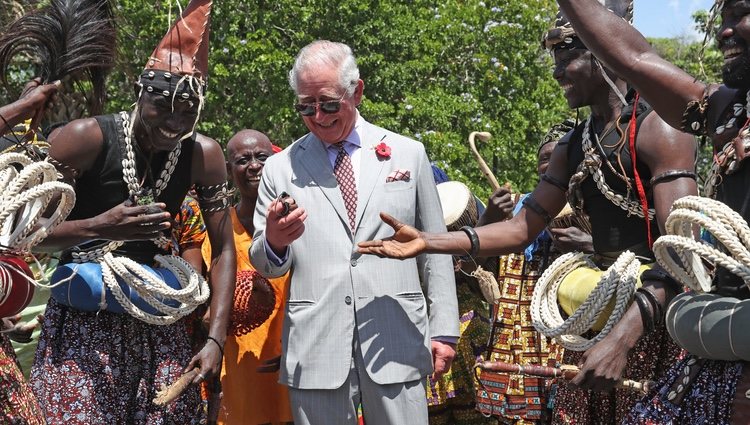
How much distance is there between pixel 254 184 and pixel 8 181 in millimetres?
2448

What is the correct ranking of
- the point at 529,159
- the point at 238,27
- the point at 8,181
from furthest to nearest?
the point at 529,159
the point at 238,27
the point at 8,181

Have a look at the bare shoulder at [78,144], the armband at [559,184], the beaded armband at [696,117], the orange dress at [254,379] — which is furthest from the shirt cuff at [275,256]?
the beaded armband at [696,117]

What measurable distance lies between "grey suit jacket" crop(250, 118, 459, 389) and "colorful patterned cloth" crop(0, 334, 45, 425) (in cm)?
110

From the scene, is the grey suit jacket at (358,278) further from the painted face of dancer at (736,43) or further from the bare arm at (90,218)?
the painted face of dancer at (736,43)

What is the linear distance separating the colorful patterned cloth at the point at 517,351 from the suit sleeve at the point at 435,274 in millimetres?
1961

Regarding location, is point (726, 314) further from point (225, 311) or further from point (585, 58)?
point (225, 311)

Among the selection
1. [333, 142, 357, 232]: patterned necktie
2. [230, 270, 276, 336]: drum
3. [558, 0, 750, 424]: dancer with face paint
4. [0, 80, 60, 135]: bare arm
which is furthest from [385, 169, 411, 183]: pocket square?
[0, 80, 60, 135]: bare arm

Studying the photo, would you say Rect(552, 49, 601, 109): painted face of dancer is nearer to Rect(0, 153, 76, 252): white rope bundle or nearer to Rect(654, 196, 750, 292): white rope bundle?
Rect(654, 196, 750, 292): white rope bundle

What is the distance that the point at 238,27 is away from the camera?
1478cm

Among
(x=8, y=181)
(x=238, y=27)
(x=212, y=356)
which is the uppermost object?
(x=238, y=27)

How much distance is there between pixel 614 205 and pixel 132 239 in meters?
2.17

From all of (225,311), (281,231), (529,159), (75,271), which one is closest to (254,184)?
(225,311)

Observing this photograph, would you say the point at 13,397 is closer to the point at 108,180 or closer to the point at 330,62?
the point at 108,180

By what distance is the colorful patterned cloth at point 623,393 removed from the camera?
14.2ft
